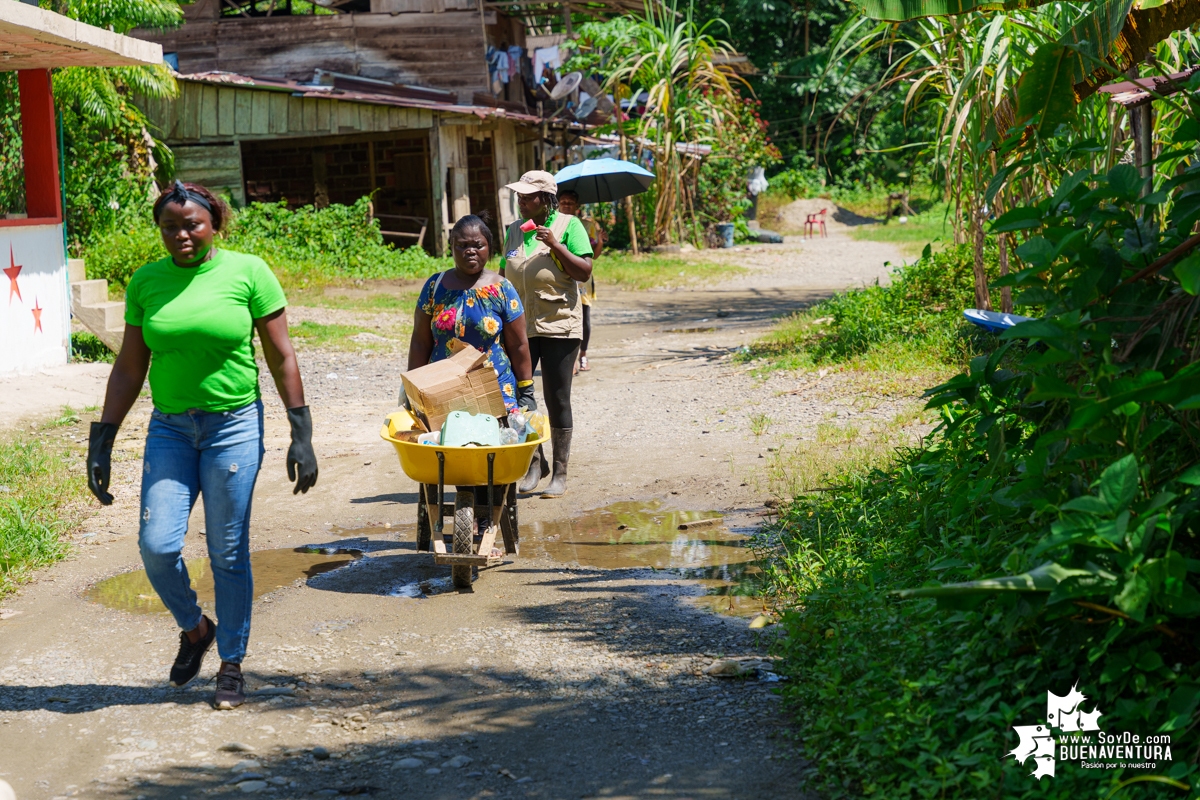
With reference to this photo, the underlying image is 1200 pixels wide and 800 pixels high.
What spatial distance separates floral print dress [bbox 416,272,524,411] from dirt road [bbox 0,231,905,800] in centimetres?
109

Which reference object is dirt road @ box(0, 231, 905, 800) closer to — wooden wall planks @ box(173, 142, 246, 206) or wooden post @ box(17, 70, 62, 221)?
wooden post @ box(17, 70, 62, 221)

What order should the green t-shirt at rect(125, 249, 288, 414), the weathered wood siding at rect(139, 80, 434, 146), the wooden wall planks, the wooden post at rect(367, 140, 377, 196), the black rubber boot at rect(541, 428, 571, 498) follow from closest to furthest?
the green t-shirt at rect(125, 249, 288, 414) → the black rubber boot at rect(541, 428, 571, 498) → the weathered wood siding at rect(139, 80, 434, 146) → the wooden wall planks → the wooden post at rect(367, 140, 377, 196)

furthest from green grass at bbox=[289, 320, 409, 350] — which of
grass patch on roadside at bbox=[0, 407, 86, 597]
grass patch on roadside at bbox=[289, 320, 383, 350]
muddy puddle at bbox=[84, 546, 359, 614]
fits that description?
muddy puddle at bbox=[84, 546, 359, 614]

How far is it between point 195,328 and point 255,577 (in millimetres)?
2147

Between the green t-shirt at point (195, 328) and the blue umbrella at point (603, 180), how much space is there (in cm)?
801

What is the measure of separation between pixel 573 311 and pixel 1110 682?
4305 millimetres

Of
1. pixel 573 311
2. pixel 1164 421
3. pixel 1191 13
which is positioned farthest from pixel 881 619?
pixel 573 311

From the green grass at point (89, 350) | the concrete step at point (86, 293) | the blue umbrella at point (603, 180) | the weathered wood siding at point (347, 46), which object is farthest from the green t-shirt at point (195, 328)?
the weathered wood siding at point (347, 46)

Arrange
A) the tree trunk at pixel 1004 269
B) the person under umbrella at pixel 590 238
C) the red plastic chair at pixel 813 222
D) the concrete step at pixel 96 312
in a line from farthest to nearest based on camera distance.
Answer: the red plastic chair at pixel 813 222 < the concrete step at pixel 96 312 < the tree trunk at pixel 1004 269 < the person under umbrella at pixel 590 238

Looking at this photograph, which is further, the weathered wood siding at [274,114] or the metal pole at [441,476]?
the weathered wood siding at [274,114]

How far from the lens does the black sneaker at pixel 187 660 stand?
4.27 meters

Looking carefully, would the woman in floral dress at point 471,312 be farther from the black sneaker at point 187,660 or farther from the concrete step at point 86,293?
the concrete step at point 86,293

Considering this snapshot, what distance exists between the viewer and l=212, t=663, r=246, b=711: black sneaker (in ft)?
13.5

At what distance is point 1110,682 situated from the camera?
10.7 feet
